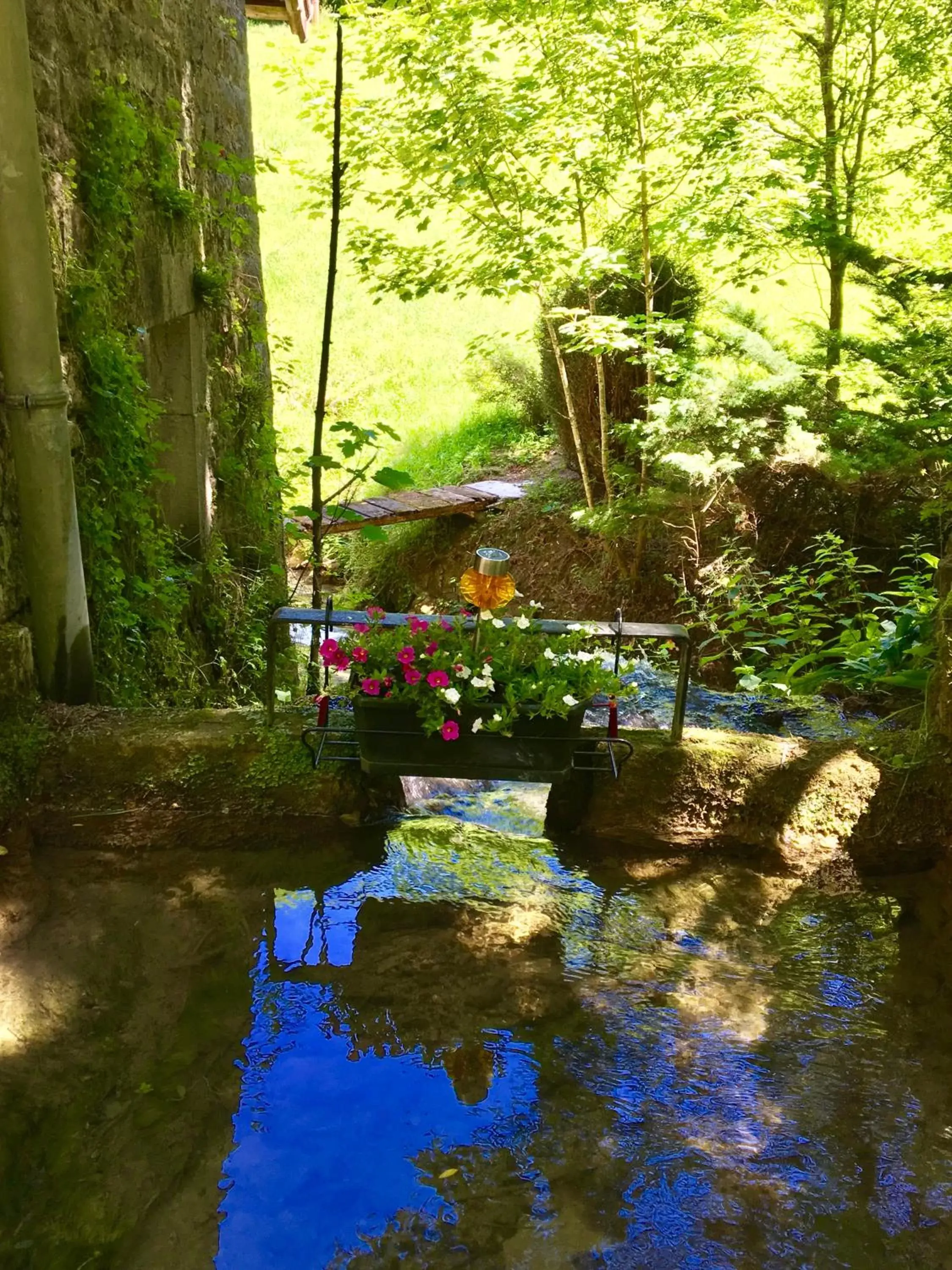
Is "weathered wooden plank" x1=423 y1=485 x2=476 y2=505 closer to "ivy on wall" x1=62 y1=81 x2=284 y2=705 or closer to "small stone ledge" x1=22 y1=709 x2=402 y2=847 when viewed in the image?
"ivy on wall" x1=62 y1=81 x2=284 y2=705

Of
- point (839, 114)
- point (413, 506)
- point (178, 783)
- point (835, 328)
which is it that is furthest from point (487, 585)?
point (839, 114)

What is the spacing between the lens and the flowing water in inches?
75.4

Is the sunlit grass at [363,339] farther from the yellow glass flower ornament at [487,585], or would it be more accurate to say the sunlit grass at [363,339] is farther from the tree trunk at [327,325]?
the yellow glass flower ornament at [487,585]

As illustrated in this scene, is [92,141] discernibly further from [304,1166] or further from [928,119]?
[928,119]

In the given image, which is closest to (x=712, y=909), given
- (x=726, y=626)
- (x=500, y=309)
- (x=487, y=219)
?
(x=726, y=626)

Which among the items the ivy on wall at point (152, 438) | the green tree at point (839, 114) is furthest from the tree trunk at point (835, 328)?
the ivy on wall at point (152, 438)

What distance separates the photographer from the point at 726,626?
23.8 feet

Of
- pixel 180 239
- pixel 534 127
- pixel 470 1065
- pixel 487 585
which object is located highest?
pixel 534 127

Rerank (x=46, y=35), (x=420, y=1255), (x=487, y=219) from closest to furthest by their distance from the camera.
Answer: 1. (x=420, y=1255)
2. (x=46, y=35)
3. (x=487, y=219)

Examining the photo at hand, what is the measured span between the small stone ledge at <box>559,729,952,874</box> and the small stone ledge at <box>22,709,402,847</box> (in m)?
0.86

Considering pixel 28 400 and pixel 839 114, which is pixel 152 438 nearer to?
pixel 28 400

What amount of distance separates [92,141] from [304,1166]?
351 centimetres

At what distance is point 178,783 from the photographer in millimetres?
3131

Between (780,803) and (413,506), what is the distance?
20.2ft
